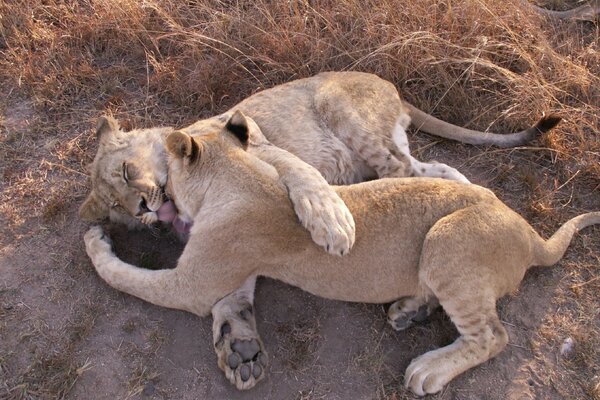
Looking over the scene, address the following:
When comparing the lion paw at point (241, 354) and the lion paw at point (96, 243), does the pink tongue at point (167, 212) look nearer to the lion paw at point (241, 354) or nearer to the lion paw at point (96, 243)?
the lion paw at point (96, 243)

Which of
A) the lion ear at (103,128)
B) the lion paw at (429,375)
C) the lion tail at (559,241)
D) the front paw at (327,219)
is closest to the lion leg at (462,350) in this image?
the lion paw at (429,375)

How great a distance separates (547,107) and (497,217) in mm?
1957

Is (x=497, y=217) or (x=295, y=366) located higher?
(x=497, y=217)

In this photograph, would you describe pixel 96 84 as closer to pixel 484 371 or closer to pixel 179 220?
pixel 179 220

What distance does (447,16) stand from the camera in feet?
18.1

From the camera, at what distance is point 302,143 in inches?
188

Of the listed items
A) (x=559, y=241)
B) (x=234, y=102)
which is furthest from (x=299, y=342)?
(x=234, y=102)

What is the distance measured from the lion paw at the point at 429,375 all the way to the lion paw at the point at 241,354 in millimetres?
883

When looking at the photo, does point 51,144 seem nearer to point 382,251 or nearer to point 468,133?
point 382,251

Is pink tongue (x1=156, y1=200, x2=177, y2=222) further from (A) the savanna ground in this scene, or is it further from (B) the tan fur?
(A) the savanna ground

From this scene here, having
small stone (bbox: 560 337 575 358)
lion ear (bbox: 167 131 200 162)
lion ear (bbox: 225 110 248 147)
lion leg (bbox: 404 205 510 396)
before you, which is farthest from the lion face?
small stone (bbox: 560 337 575 358)

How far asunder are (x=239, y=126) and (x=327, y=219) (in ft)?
3.07

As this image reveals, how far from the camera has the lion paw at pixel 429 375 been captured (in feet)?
11.7

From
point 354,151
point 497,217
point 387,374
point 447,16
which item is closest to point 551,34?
point 447,16
